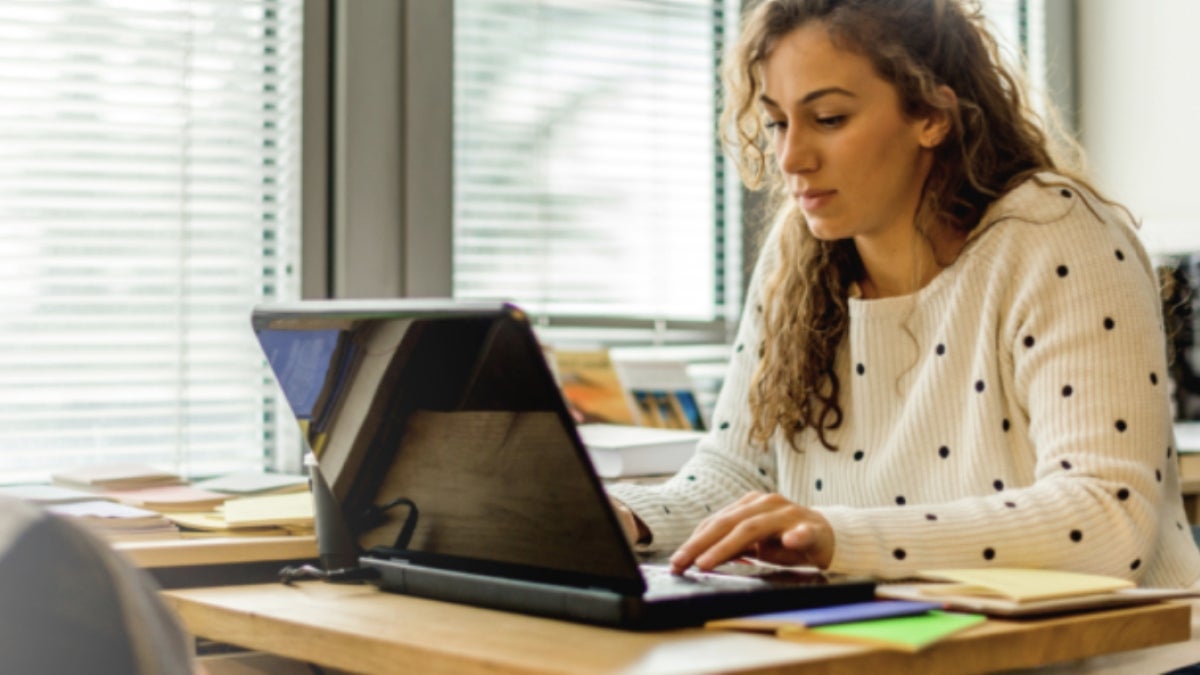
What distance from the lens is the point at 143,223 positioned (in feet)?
7.11

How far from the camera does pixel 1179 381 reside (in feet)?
9.05

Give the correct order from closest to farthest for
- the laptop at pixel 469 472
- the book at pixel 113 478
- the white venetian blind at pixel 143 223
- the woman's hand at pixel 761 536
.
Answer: the laptop at pixel 469 472 → the woman's hand at pixel 761 536 → the book at pixel 113 478 → the white venetian blind at pixel 143 223

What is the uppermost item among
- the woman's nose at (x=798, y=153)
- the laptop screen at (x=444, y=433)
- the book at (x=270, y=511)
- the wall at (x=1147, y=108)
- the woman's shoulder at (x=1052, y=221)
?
the wall at (x=1147, y=108)

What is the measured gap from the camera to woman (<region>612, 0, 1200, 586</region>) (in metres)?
1.38

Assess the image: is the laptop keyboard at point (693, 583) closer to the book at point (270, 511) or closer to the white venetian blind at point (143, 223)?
the book at point (270, 511)

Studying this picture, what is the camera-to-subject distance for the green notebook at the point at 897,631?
851mm

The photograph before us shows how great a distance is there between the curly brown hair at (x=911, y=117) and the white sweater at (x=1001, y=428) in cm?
4

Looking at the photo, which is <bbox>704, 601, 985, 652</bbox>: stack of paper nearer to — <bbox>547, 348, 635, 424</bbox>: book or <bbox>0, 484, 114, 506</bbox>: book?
<bbox>0, 484, 114, 506</bbox>: book

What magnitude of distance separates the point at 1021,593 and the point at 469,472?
40 centimetres

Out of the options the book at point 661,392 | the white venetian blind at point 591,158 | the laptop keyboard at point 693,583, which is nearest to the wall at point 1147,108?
the white venetian blind at point 591,158

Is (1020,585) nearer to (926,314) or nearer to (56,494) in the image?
(926,314)

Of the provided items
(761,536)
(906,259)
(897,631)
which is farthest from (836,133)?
(897,631)

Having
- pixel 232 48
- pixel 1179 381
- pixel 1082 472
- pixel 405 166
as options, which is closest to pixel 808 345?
pixel 1082 472

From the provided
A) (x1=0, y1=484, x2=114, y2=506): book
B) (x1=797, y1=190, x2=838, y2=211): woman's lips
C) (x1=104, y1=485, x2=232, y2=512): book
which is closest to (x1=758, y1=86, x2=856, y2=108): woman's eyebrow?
(x1=797, y1=190, x2=838, y2=211): woman's lips
